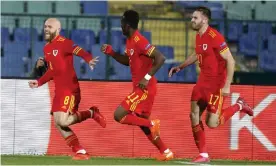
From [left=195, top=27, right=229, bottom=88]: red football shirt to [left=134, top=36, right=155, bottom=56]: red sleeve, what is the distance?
2.24ft

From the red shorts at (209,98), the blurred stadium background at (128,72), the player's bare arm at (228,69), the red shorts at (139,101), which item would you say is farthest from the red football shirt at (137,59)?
the blurred stadium background at (128,72)

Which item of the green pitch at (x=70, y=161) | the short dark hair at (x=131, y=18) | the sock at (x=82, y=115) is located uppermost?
the short dark hair at (x=131, y=18)

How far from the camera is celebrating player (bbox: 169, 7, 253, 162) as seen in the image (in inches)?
476

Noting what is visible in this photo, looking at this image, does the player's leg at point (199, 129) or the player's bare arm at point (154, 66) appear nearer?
the player's bare arm at point (154, 66)

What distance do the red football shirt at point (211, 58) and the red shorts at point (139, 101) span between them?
740 mm

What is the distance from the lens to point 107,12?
74.4 feet

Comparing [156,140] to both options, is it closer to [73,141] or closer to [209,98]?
[209,98]

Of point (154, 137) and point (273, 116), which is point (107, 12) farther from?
point (154, 137)

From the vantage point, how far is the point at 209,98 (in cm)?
1230

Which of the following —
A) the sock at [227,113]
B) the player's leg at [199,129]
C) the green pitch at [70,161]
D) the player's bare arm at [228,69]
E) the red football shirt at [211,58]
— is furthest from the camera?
the sock at [227,113]

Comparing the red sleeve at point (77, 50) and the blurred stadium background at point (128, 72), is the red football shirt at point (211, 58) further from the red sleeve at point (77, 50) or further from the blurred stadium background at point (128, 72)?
the blurred stadium background at point (128, 72)

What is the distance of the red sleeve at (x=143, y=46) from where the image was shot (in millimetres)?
12047

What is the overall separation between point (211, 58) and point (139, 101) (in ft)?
3.82

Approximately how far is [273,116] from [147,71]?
3058mm
